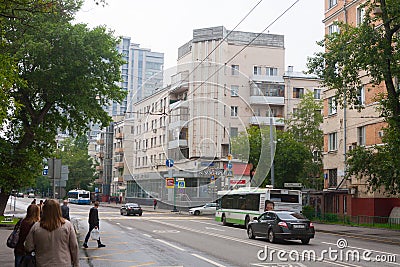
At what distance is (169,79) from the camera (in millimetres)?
30656

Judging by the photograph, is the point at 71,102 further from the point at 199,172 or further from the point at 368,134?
the point at 368,134

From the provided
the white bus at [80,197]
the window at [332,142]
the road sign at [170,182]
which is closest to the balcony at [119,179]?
the white bus at [80,197]

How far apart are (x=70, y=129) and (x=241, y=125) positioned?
13405 mm

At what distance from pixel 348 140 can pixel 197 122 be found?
1432 cm

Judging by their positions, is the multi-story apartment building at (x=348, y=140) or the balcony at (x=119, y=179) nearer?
the multi-story apartment building at (x=348, y=140)

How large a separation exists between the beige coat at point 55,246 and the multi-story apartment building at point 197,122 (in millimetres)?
22758

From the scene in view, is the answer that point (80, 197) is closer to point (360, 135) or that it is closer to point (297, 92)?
point (297, 92)

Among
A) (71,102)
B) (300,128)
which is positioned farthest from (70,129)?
(300,128)

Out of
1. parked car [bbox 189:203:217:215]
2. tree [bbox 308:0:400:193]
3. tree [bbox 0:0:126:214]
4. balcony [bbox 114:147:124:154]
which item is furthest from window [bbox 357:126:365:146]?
balcony [bbox 114:147:124:154]

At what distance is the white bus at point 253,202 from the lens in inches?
1304

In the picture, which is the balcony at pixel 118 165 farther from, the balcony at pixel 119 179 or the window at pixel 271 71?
the window at pixel 271 71

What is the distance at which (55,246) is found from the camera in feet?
23.5

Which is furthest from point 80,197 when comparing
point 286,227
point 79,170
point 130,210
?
point 286,227

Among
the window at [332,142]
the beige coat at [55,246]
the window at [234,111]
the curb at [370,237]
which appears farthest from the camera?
the window at [332,142]
